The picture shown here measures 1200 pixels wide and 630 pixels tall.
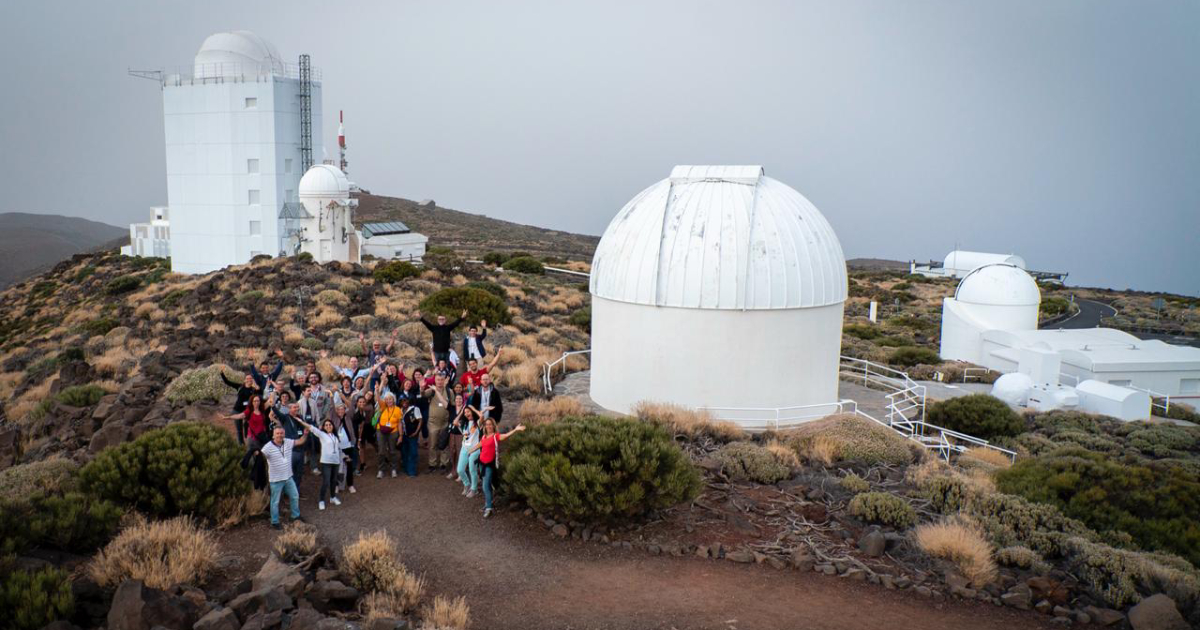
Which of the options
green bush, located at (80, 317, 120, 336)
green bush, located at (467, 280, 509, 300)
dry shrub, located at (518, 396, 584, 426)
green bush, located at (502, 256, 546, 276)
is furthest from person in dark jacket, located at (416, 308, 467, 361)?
green bush, located at (502, 256, 546, 276)

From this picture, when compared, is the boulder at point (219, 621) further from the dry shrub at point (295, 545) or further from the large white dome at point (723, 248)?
the large white dome at point (723, 248)

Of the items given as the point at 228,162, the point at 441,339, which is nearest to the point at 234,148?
the point at 228,162

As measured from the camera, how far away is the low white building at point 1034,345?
23.9 metres

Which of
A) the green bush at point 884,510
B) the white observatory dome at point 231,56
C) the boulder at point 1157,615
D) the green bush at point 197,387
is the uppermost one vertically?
the white observatory dome at point 231,56

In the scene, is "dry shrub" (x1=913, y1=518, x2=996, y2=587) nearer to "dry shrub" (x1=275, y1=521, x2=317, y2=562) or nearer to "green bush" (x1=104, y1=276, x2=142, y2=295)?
"dry shrub" (x1=275, y1=521, x2=317, y2=562)

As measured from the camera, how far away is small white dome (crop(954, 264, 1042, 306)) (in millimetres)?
29031

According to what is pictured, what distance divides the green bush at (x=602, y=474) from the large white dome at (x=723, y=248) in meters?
4.23

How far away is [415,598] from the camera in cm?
766

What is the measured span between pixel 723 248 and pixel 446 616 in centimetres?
878

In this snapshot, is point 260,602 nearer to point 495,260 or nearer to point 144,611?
point 144,611

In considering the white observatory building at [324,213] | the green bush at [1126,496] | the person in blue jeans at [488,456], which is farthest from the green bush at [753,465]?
the white observatory building at [324,213]

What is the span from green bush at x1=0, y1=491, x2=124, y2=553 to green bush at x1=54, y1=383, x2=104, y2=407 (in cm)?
855

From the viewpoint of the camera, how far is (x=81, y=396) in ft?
52.5

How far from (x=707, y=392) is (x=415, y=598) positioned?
7.63 m
